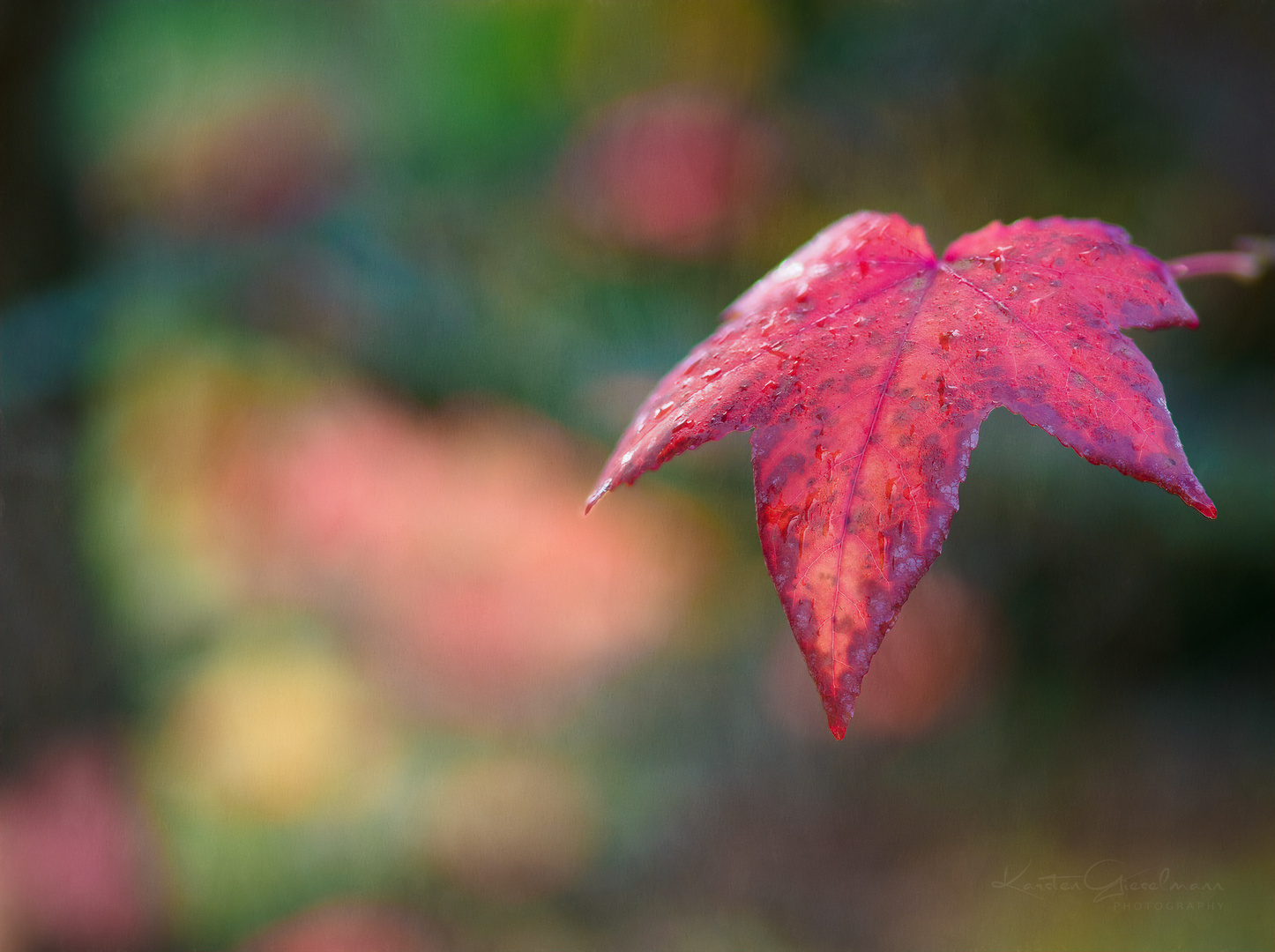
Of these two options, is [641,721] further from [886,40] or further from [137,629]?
[886,40]

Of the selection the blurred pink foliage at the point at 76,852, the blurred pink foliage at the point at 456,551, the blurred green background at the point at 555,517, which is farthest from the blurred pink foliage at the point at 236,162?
the blurred pink foliage at the point at 76,852

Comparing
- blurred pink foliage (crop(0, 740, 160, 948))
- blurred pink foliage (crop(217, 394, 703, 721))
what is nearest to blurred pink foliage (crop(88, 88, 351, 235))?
blurred pink foliage (crop(217, 394, 703, 721))

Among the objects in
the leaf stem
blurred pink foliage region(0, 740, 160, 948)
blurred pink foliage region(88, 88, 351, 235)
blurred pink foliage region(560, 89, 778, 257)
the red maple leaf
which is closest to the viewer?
the red maple leaf

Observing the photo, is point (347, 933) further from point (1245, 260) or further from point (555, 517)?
point (1245, 260)

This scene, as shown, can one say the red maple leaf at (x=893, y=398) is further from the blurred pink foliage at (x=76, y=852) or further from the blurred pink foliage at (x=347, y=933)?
the blurred pink foliage at (x=347, y=933)

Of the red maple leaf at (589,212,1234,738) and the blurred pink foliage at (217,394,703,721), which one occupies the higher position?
the red maple leaf at (589,212,1234,738)
